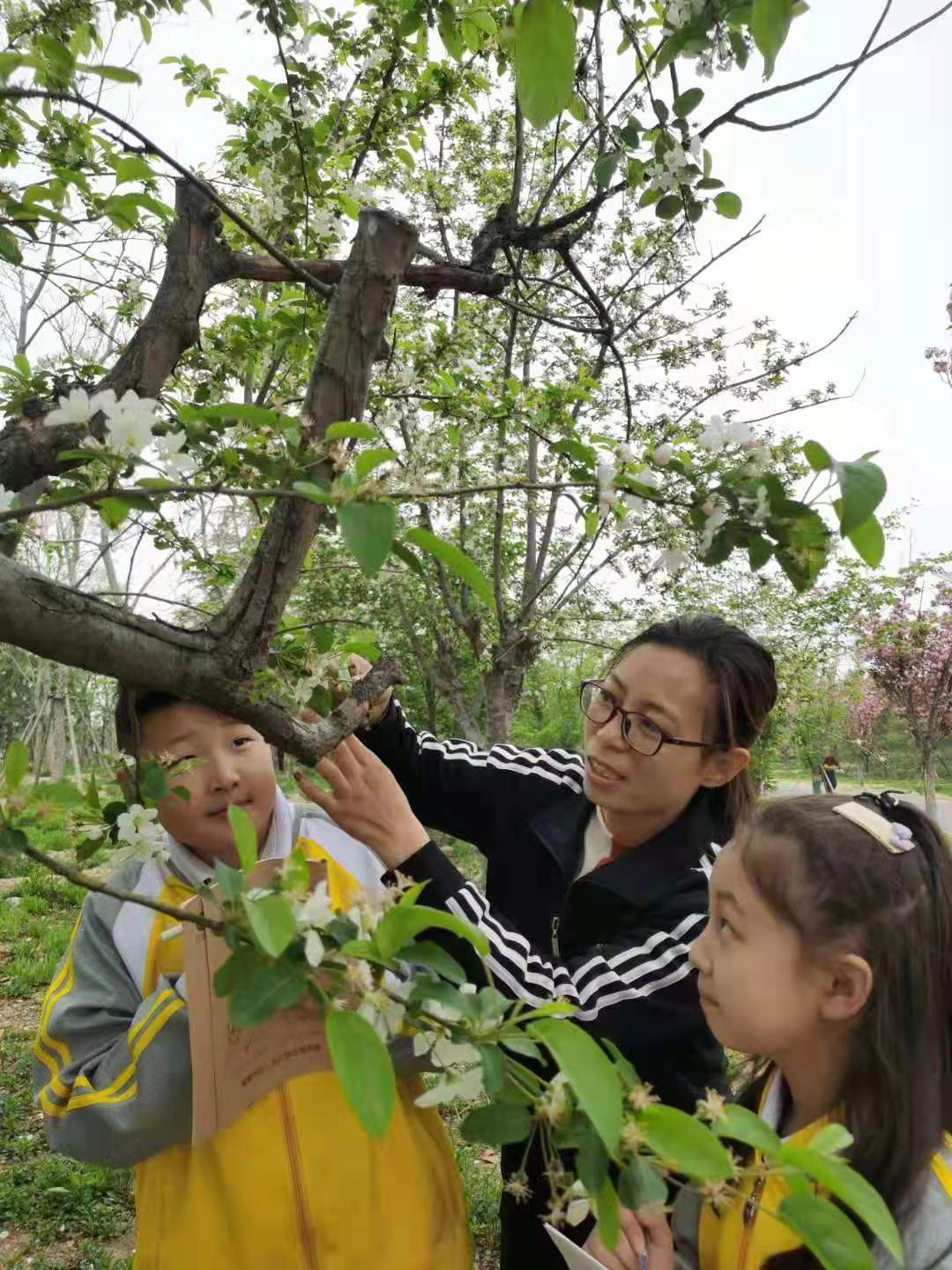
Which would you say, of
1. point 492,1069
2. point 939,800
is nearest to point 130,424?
point 492,1069

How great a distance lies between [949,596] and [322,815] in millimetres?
12056

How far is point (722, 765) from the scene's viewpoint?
160 cm

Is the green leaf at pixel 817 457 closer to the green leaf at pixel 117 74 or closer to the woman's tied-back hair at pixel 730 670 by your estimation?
the green leaf at pixel 117 74

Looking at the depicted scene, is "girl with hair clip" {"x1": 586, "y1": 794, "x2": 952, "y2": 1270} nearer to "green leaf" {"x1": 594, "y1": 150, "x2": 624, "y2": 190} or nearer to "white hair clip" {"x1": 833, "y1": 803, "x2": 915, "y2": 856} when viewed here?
"white hair clip" {"x1": 833, "y1": 803, "x2": 915, "y2": 856}

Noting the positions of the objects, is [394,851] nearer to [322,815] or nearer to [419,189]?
[322,815]

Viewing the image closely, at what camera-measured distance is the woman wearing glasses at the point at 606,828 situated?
1291mm

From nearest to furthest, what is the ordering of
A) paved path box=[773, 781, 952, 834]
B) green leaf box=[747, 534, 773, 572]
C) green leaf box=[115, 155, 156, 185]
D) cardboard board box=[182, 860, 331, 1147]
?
green leaf box=[747, 534, 773, 572]
cardboard board box=[182, 860, 331, 1147]
green leaf box=[115, 155, 156, 185]
paved path box=[773, 781, 952, 834]

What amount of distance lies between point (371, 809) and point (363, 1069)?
0.75 m

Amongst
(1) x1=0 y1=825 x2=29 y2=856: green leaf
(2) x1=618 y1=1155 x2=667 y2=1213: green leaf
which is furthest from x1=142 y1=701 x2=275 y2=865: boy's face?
(2) x1=618 y1=1155 x2=667 y2=1213: green leaf

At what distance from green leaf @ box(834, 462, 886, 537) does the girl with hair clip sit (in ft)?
2.15

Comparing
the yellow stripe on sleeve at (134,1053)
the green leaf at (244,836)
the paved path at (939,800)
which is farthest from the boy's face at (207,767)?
the paved path at (939,800)

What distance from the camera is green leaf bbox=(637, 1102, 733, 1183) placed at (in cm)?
54

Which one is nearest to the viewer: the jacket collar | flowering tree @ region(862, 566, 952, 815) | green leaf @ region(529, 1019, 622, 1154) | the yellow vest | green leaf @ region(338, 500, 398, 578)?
green leaf @ region(529, 1019, 622, 1154)

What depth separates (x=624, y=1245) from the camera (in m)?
1.17
